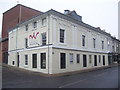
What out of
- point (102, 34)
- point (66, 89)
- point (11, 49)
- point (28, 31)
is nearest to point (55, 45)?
point (28, 31)

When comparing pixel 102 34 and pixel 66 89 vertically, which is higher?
pixel 102 34

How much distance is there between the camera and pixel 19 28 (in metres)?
24.5

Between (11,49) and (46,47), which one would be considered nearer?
(46,47)

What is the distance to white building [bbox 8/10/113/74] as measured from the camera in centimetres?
1750

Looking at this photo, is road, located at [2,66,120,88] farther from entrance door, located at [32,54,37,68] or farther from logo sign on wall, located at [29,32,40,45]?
logo sign on wall, located at [29,32,40,45]

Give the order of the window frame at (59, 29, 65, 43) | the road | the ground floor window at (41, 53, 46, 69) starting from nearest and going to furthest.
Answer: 1. the road
2. the ground floor window at (41, 53, 46, 69)
3. the window frame at (59, 29, 65, 43)

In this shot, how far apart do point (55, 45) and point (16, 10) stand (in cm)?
1866

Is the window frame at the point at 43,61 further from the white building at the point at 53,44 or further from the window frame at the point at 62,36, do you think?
the window frame at the point at 62,36

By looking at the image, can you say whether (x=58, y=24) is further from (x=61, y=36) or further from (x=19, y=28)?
(x=19, y=28)

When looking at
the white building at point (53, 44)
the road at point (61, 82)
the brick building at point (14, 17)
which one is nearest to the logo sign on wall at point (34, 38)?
the white building at point (53, 44)

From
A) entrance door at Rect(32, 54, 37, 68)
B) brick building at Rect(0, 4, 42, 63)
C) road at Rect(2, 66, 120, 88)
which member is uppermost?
brick building at Rect(0, 4, 42, 63)

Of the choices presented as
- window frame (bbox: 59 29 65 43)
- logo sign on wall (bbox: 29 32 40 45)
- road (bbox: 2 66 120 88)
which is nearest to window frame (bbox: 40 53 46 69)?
logo sign on wall (bbox: 29 32 40 45)

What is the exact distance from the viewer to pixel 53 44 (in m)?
17.1

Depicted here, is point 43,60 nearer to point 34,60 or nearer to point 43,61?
point 43,61
